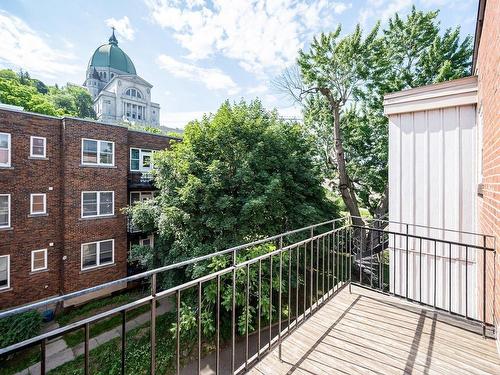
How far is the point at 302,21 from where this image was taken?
9734 mm

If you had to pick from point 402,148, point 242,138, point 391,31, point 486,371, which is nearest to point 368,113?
point 391,31

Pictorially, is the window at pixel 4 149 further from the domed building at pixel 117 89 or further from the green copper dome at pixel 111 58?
the green copper dome at pixel 111 58

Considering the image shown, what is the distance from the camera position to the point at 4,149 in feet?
29.2

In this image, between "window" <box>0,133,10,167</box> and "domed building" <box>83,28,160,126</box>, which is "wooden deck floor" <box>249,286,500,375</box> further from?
"domed building" <box>83,28,160,126</box>

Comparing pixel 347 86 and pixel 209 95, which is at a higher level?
pixel 209 95

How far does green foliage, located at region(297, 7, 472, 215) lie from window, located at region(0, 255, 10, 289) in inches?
566

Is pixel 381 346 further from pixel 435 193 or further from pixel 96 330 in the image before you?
pixel 96 330

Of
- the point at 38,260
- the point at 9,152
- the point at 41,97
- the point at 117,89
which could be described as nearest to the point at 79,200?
the point at 38,260

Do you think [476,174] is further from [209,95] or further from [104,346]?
[209,95]

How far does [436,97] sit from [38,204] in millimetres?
13124

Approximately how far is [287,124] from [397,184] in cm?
696

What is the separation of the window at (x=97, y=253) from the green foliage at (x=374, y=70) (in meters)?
11.8

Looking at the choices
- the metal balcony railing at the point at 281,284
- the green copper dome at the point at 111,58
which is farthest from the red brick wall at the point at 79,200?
the green copper dome at the point at 111,58

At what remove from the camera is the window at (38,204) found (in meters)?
9.60
